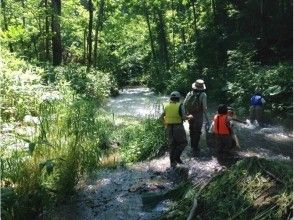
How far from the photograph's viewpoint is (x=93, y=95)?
2214 cm

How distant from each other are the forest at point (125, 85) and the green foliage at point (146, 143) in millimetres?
29

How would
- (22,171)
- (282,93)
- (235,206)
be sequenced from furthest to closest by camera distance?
(282,93) < (22,171) < (235,206)

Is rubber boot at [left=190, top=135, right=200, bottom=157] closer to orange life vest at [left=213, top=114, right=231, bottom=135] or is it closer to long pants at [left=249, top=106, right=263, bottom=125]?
orange life vest at [left=213, top=114, right=231, bottom=135]

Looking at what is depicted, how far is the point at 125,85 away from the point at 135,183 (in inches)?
1446

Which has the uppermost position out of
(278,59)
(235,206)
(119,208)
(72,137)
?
(278,59)

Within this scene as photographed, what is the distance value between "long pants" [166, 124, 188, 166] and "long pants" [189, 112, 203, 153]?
0.91 metres

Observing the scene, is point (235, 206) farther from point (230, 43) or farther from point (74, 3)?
point (74, 3)

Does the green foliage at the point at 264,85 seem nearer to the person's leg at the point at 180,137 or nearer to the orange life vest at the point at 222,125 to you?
the orange life vest at the point at 222,125

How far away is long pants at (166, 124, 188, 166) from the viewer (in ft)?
30.7

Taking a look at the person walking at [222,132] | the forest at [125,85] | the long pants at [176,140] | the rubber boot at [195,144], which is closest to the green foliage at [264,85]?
the forest at [125,85]

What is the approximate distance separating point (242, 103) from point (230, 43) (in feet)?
27.9

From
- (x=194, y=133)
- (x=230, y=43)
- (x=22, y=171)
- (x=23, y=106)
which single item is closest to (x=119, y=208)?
(x=22, y=171)

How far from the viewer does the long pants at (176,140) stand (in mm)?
9367

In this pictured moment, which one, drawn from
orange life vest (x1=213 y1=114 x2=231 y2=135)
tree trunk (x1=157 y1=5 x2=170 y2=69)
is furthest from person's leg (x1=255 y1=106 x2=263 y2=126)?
tree trunk (x1=157 y1=5 x2=170 y2=69)
